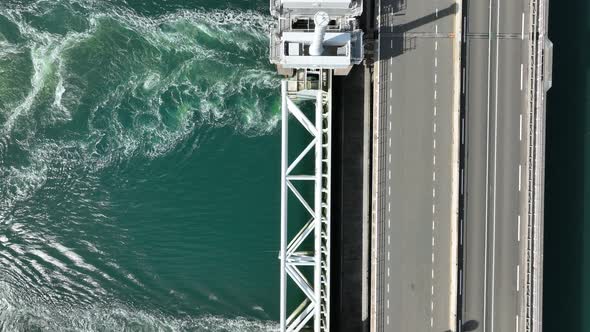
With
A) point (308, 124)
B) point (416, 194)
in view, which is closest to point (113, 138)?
point (308, 124)

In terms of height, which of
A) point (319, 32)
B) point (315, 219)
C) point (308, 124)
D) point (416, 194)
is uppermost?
point (319, 32)

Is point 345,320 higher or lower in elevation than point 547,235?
lower

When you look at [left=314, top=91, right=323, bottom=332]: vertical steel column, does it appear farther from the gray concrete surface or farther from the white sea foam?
the white sea foam

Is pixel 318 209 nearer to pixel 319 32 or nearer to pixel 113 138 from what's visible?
pixel 319 32

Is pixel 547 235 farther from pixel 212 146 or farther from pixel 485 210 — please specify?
pixel 212 146

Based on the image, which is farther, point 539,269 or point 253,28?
point 253,28

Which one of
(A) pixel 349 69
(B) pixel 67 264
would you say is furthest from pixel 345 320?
(B) pixel 67 264

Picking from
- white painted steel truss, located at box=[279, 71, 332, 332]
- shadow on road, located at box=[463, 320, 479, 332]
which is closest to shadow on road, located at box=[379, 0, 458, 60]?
white painted steel truss, located at box=[279, 71, 332, 332]
